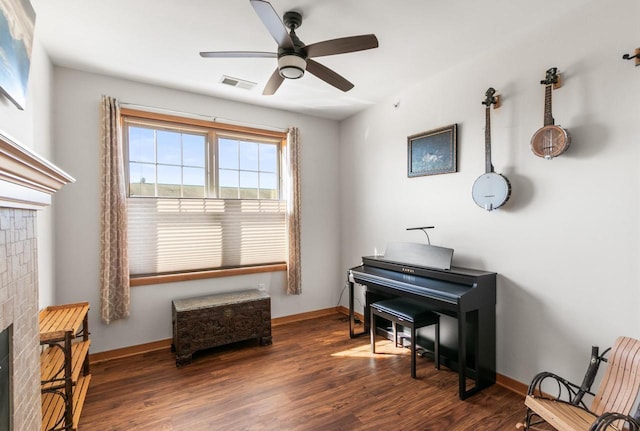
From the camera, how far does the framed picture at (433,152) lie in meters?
2.80

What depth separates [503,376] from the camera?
7.93 feet

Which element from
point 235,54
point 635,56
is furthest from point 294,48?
point 635,56

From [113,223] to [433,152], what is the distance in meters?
3.23

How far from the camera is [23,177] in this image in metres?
1.21

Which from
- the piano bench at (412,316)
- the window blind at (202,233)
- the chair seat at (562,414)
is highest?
the window blind at (202,233)

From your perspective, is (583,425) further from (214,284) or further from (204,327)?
(214,284)

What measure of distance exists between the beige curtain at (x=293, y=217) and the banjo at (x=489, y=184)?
210 cm

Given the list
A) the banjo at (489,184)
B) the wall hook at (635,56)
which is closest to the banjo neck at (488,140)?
the banjo at (489,184)

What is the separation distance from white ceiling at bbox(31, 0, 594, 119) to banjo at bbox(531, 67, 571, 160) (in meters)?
0.46

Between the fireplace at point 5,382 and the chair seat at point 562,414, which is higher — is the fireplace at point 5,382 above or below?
above

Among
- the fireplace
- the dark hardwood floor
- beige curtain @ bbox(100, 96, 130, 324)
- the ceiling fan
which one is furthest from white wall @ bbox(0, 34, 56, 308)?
the ceiling fan

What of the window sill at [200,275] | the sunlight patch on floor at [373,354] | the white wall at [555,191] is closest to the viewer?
the white wall at [555,191]

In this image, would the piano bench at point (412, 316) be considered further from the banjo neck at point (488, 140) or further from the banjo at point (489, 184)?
the banjo neck at point (488, 140)

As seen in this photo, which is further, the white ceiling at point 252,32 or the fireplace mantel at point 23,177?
the white ceiling at point 252,32
